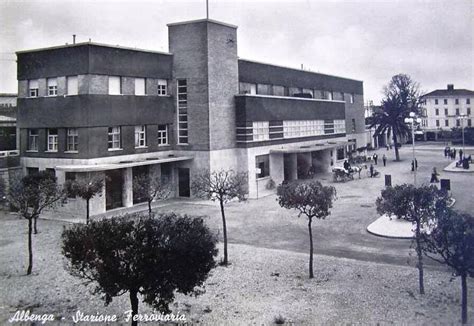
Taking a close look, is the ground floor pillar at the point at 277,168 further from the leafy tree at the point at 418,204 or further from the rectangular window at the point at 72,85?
Answer: the leafy tree at the point at 418,204

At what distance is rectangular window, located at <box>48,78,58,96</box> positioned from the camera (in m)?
27.8

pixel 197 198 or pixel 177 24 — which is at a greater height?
pixel 177 24

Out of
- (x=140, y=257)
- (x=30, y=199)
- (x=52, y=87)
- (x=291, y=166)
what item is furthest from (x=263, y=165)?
(x=140, y=257)

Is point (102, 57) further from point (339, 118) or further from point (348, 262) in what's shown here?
point (339, 118)

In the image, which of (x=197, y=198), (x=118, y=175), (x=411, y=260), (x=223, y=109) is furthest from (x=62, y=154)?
(x=411, y=260)

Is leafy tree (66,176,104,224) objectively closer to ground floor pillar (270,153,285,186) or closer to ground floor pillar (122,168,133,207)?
ground floor pillar (122,168,133,207)

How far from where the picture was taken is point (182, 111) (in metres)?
32.0

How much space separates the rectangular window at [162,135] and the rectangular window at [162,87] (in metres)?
2.48

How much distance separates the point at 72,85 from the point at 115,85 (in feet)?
8.68

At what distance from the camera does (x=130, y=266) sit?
9.53 meters

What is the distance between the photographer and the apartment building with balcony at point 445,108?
292ft

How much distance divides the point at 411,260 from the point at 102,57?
21.2m

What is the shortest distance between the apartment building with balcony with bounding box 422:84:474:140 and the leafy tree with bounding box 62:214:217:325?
293 feet

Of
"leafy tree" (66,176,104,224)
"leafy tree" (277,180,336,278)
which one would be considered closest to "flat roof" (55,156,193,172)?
"leafy tree" (66,176,104,224)
